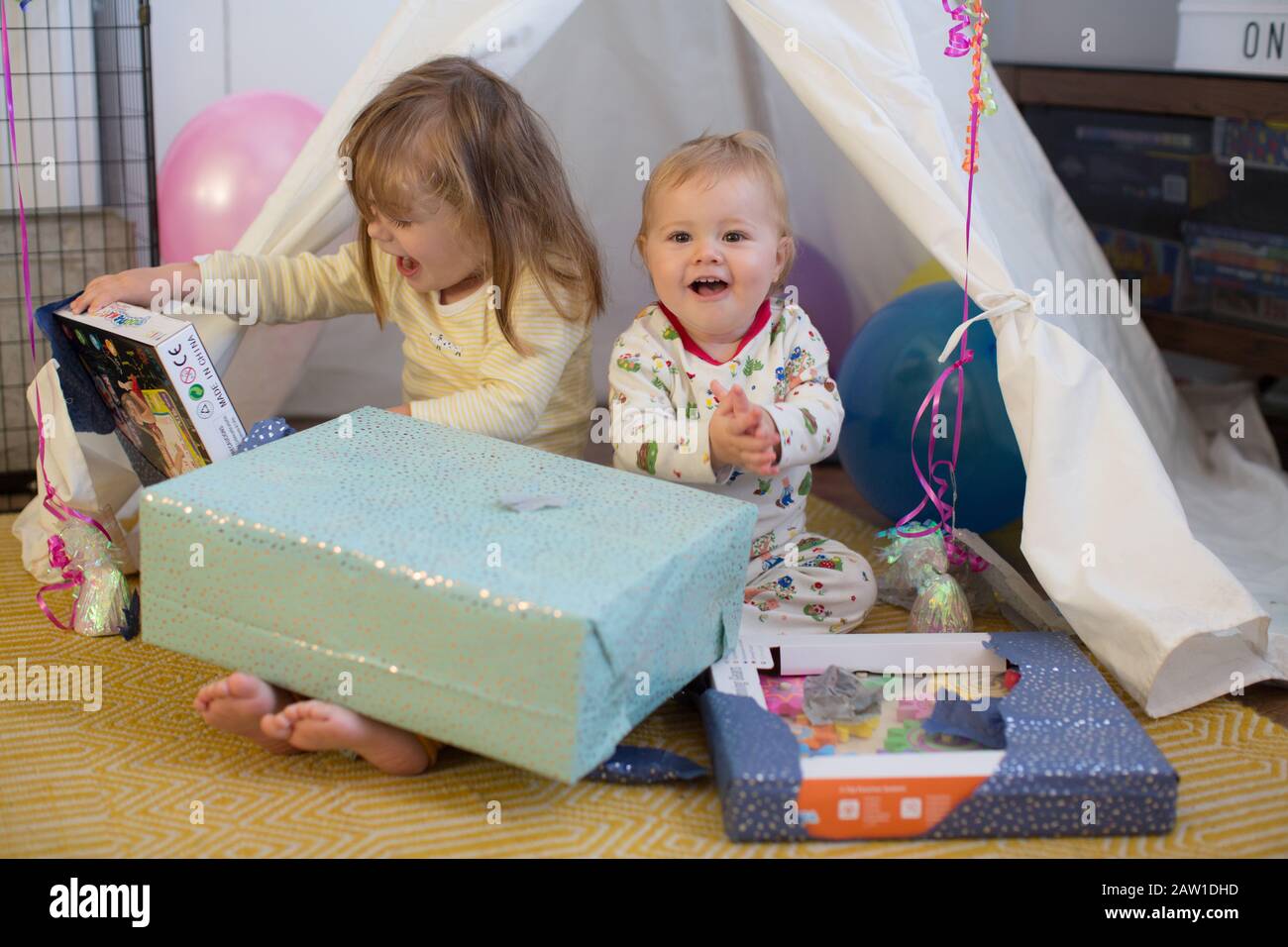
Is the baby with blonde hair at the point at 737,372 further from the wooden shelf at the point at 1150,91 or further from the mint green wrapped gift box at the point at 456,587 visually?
the wooden shelf at the point at 1150,91

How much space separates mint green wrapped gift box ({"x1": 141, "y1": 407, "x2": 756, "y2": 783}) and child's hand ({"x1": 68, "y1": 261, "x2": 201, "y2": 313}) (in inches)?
14.7

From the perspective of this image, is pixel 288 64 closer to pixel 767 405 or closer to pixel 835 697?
pixel 767 405

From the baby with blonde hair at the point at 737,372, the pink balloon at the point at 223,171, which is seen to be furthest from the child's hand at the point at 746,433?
the pink balloon at the point at 223,171

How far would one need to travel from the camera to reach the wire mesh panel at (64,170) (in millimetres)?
2059

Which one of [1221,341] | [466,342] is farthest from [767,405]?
[1221,341]

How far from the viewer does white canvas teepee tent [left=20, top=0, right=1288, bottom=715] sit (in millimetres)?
1378

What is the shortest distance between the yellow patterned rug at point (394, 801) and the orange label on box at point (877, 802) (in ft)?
0.06

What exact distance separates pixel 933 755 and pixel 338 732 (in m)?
0.52

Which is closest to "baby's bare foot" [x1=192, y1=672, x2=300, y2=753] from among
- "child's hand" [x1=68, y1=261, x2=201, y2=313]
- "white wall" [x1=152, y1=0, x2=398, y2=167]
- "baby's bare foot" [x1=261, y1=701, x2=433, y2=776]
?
"baby's bare foot" [x1=261, y1=701, x2=433, y2=776]

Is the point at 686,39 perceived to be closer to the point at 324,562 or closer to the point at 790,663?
the point at 790,663

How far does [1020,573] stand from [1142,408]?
381 millimetres

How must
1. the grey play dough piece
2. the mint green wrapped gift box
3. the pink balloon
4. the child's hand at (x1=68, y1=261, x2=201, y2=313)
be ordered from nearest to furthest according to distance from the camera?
the mint green wrapped gift box, the grey play dough piece, the child's hand at (x1=68, y1=261, x2=201, y2=313), the pink balloon

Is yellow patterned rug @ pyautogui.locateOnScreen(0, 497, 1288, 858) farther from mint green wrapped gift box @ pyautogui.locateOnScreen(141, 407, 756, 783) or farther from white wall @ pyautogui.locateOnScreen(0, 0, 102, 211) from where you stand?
white wall @ pyautogui.locateOnScreen(0, 0, 102, 211)

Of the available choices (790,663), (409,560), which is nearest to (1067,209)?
(790,663)
